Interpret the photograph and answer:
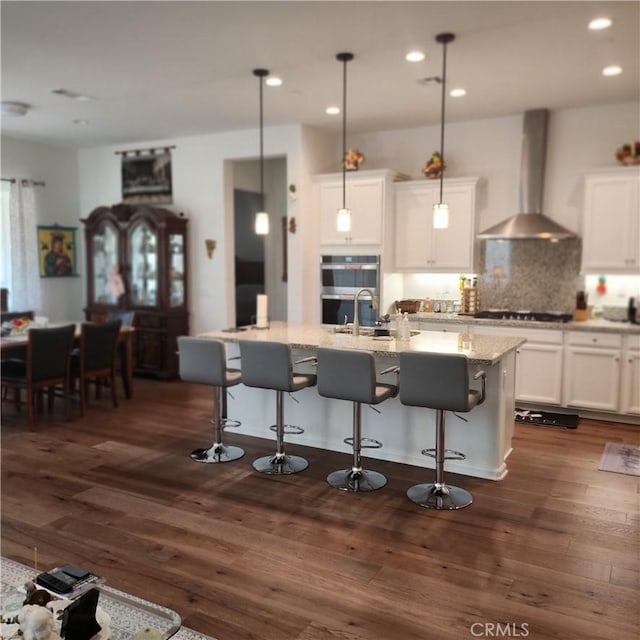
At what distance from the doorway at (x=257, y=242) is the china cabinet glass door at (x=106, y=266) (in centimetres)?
152

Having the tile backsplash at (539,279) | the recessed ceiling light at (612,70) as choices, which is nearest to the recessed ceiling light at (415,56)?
the recessed ceiling light at (612,70)

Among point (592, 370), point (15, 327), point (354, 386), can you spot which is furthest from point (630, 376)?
point (15, 327)

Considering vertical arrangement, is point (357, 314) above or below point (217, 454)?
above

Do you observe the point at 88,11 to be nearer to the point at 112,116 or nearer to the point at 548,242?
the point at 112,116

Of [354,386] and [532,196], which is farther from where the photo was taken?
[532,196]

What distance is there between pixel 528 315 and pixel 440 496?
2689 mm

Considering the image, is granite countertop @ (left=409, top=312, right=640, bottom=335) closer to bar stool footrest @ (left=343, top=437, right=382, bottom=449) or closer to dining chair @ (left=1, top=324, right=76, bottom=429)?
bar stool footrest @ (left=343, top=437, right=382, bottom=449)

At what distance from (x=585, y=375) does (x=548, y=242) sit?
1471 mm

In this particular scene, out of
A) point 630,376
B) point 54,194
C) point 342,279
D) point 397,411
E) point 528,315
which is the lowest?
point 397,411

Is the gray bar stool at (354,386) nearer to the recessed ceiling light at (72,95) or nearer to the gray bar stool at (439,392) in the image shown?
the gray bar stool at (439,392)

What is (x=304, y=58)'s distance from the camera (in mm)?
4426

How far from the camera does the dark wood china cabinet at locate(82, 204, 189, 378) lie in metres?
7.40

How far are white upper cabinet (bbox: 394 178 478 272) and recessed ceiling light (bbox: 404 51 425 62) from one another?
190 centimetres

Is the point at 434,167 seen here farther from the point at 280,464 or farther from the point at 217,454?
the point at 217,454
